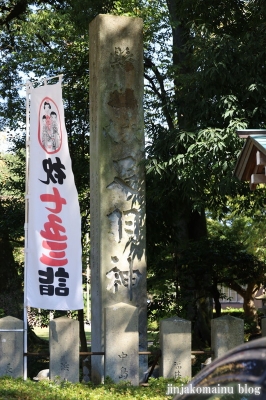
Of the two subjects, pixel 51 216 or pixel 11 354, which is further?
pixel 51 216

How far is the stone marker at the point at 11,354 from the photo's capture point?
8.97 metres

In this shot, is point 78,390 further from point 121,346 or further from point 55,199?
point 55,199

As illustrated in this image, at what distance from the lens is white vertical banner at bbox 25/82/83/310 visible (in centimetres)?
926

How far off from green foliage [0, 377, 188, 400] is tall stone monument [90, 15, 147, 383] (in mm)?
1970

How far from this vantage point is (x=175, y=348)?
30.3ft

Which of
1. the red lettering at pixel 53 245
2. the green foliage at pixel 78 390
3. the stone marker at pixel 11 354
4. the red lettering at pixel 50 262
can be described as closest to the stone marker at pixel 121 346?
the green foliage at pixel 78 390

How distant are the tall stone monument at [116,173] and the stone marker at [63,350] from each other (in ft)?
5.38

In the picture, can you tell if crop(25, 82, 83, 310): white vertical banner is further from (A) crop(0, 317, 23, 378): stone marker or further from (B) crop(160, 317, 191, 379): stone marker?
(B) crop(160, 317, 191, 379): stone marker

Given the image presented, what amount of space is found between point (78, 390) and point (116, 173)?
4136mm

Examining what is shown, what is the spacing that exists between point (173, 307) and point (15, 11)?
9816mm

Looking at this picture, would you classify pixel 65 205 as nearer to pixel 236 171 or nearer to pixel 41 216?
pixel 41 216

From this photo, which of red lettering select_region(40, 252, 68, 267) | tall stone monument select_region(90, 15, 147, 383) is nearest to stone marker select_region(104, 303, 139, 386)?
red lettering select_region(40, 252, 68, 267)

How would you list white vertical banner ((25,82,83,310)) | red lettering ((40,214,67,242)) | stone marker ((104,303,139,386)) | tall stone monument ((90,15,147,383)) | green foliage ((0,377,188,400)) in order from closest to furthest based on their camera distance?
green foliage ((0,377,188,400)), stone marker ((104,303,139,386)), white vertical banner ((25,82,83,310)), red lettering ((40,214,67,242)), tall stone monument ((90,15,147,383))

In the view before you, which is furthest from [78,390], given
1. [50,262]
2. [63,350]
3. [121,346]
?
A: [50,262]
